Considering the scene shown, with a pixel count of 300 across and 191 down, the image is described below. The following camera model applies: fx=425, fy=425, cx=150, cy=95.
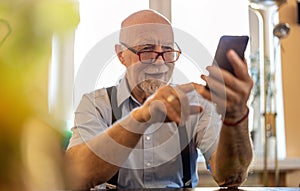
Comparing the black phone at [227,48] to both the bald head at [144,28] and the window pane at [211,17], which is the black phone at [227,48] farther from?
the window pane at [211,17]

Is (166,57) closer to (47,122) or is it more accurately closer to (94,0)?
(94,0)

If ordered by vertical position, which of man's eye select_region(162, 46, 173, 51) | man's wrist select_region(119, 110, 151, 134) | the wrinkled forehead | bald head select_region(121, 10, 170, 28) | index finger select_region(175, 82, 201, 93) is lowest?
man's wrist select_region(119, 110, 151, 134)

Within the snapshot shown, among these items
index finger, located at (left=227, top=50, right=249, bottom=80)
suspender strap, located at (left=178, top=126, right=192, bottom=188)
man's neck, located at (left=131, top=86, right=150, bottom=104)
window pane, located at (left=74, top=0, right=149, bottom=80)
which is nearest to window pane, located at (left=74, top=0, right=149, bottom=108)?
window pane, located at (left=74, top=0, right=149, bottom=80)

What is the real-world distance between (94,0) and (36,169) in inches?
76.3

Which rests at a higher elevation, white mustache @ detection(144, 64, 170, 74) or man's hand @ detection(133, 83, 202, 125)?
white mustache @ detection(144, 64, 170, 74)

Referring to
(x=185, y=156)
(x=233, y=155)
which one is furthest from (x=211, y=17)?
(x=233, y=155)

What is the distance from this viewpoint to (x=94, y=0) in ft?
6.86

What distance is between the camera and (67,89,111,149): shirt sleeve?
4.32 feet

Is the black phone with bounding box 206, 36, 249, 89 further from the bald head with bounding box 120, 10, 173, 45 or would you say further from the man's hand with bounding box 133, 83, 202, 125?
the bald head with bounding box 120, 10, 173, 45

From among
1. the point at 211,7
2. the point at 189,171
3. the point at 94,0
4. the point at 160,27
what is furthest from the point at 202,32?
the point at 189,171

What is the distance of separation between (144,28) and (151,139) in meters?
0.39

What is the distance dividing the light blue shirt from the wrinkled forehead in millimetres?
Answer: 158

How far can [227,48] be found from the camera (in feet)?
3.01

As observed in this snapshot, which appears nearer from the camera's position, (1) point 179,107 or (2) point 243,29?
(1) point 179,107
